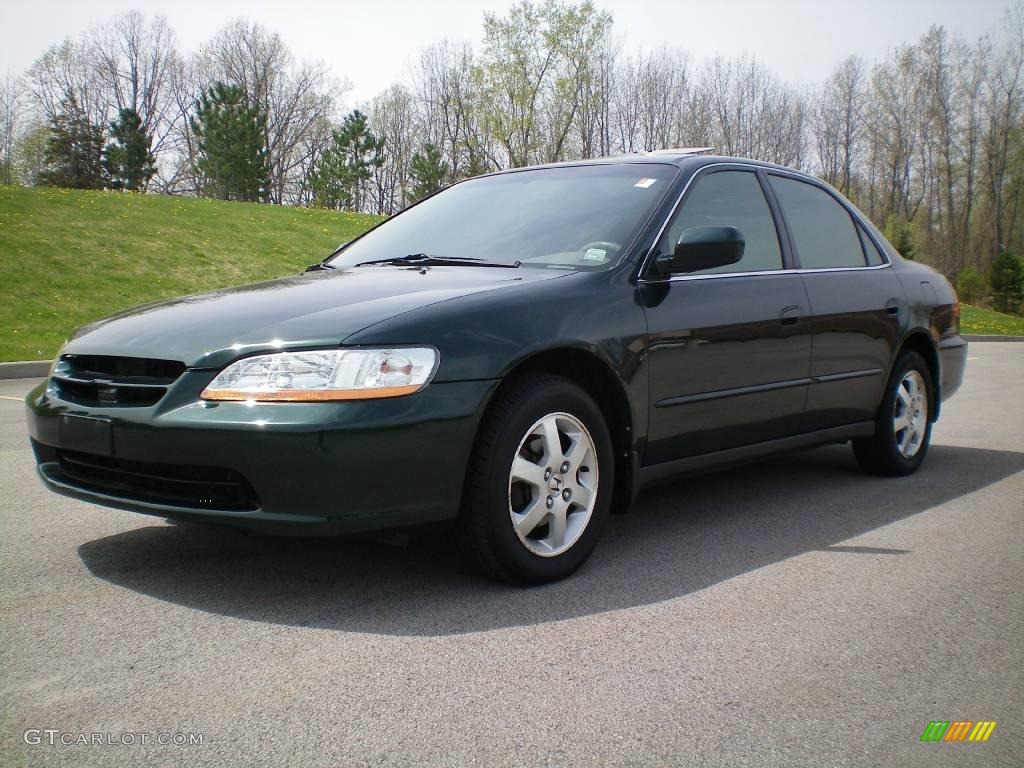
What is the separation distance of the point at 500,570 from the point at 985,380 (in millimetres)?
10130

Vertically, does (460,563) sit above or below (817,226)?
below

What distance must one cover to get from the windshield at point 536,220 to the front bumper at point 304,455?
1.04 meters

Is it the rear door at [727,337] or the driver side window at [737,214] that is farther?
the driver side window at [737,214]

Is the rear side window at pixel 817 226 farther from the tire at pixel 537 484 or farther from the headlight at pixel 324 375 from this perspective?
the headlight at pixel 324 375

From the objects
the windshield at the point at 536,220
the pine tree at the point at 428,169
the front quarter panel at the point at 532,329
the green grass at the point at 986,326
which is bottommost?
the green grass at the point at 986,326

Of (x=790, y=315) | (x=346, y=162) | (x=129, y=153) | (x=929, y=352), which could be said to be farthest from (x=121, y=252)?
(x=346, y=162)

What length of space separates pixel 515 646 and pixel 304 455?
2.75 feet

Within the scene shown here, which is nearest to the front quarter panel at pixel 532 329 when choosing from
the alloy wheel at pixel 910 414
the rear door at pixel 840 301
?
the rear door at pixel 840 301

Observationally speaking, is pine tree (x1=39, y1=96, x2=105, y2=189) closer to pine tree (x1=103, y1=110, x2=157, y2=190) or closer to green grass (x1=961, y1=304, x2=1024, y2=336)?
pine tree (x1=103, y1=110, x2=157, y2=190)

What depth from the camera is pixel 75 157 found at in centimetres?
4512

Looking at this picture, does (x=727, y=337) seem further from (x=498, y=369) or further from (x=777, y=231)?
(x=498, y=369)

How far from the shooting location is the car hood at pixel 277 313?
3.19 meters

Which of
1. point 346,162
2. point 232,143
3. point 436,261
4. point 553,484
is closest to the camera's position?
point 553,484

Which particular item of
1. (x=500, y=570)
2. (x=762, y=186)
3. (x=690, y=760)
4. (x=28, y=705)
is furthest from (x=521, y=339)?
(x=762, y=186)
